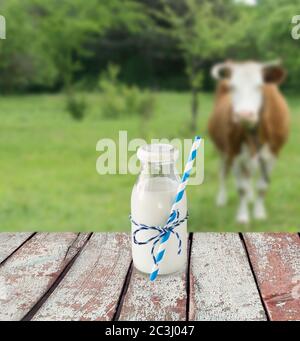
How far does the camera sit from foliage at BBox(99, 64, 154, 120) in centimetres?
149

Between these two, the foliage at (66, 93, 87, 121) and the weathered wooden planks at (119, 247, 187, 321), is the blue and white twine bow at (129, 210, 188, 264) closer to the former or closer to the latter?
the weathered wooden planks at (119, 247, 187, 321)

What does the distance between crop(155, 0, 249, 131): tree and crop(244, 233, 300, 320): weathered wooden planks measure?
2.74ft

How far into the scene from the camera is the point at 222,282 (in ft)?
1.78

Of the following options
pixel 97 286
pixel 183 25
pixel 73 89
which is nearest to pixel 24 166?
pixel 73 89

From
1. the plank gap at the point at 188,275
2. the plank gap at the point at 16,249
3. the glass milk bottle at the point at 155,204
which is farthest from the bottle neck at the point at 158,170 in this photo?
the plank gap at the point at 16,249

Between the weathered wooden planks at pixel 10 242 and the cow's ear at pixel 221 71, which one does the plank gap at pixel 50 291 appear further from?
the cow's ear at pixel 221 71

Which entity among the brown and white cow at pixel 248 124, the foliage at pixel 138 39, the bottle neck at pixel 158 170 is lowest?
the bottle neck at pixel 158 170

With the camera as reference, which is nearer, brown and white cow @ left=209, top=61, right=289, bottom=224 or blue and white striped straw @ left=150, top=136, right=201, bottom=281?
blue and white striped straw @ left=150, top=136, right=201, bottom=281

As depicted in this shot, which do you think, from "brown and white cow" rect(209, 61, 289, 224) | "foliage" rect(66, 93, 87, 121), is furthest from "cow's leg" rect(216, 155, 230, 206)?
"foliage" rect(66, 93, 87, 121)

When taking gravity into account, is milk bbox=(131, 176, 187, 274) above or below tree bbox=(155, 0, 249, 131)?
below

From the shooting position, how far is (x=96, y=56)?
151 centimetres

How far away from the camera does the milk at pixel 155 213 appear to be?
543 mm

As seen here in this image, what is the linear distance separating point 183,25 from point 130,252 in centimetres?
96

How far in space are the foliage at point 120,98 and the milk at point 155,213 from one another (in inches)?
37.2
